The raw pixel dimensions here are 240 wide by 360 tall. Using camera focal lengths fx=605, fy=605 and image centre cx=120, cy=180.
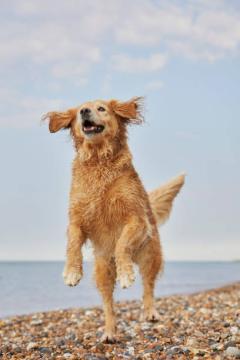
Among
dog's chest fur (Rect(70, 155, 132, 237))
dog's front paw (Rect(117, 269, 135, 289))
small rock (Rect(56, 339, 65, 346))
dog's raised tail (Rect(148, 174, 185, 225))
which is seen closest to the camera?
dog's front paw (Rect(117, 269, 135, 289))

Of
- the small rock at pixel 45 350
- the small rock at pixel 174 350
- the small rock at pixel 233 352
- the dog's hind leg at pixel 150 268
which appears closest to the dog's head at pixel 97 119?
the dog's hind leg at pixel 150 268

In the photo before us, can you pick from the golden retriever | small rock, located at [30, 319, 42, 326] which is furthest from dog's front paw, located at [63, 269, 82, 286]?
small rock, located at [30, 319, 42, 326]

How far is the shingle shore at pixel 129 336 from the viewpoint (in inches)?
257

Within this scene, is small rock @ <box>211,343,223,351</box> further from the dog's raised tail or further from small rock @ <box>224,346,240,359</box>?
the dog's raised tail

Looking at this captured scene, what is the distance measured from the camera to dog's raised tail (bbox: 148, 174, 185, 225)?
8141 mm

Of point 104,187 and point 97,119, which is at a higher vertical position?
point 97,119

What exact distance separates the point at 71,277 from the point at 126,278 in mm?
542

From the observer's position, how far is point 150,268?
275 inches

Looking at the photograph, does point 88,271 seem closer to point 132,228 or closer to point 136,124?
point 132,228

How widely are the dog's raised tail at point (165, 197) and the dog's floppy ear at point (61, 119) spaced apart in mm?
2294

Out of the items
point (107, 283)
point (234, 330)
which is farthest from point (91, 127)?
point (234, 330)

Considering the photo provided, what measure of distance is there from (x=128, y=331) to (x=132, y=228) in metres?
3.15

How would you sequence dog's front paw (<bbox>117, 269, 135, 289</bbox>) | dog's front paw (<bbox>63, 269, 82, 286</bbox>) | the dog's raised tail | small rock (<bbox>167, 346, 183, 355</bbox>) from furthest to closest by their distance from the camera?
the dog's raised tail, small rock (<bbox>167, 346, 183, 355</bbox>), dog's front paw (<bbox>63, 269, 82, 286</bbox>), dog's front paw (<bbox>117, 269, 135, 289</bbox>)

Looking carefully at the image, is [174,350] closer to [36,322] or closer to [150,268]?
[150,268]
